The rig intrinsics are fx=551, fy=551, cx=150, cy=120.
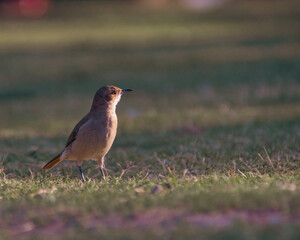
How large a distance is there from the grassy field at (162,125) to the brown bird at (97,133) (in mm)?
283

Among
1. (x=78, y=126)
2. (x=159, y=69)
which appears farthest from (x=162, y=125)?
(x=159, y=69)

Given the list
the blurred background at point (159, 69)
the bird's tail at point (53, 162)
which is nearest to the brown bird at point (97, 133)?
the bird's tail at point (53, 162)

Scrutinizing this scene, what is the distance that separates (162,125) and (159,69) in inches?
212

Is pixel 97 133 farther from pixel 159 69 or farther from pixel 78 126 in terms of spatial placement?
pixel 159 69

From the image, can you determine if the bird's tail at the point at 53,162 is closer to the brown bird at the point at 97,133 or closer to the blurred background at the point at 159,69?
the brown bird at the point at 97,133

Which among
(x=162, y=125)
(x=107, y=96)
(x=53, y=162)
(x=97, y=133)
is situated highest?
(x=107, y=96)

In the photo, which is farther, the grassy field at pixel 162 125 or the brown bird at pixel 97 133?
the brown bird at pixel 97 133

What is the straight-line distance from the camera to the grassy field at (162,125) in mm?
4070

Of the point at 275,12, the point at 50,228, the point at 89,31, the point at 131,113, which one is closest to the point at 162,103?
the point at 131,113

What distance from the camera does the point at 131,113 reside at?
10.5m

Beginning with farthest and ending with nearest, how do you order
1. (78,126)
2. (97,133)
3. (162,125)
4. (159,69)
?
1. (159,69)
2. (162,125)
3. (78,126)
4. (97,133)

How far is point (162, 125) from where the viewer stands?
9.24 meters

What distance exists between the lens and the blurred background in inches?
398

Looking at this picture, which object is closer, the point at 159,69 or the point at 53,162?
the point at 53,162
